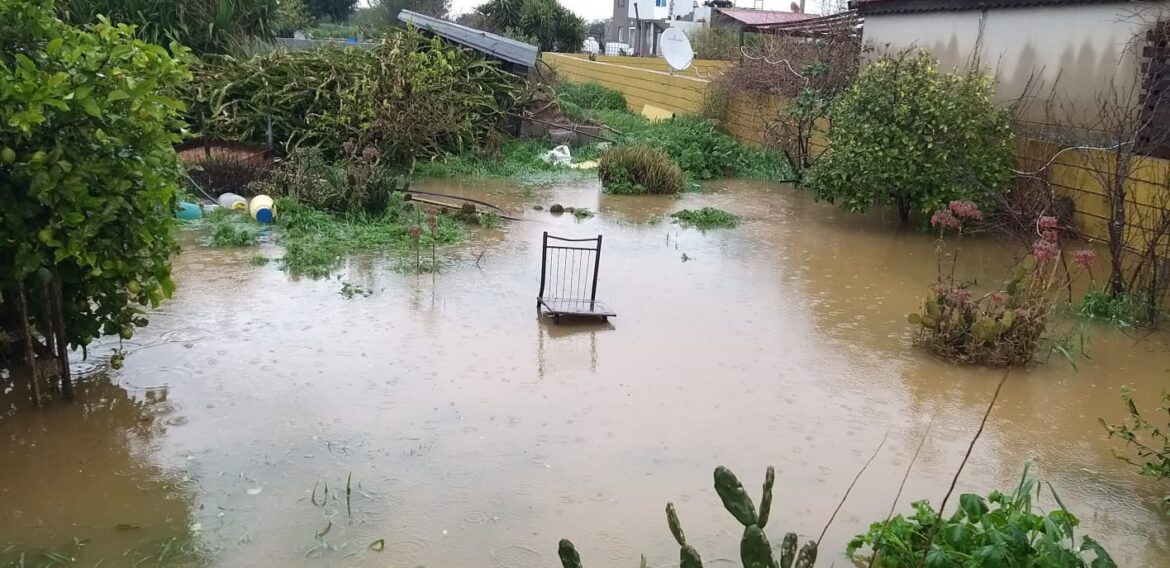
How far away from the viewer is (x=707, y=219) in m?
11.0

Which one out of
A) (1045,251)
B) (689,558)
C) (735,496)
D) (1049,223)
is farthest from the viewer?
(1049,223)

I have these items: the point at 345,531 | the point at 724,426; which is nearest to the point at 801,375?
the point at 724,426

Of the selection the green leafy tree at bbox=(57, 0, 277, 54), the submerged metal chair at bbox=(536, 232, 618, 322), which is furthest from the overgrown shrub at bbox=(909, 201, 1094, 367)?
the green leafy tree at bbox=(57, 0, 277, 54)

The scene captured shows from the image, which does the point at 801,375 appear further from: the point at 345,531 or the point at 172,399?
the point at 172,399

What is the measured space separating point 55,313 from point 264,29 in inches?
513

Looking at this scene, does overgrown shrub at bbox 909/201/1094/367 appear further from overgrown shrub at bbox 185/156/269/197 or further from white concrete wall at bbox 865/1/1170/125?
overgrown shrub at bbox 185/156/269/197

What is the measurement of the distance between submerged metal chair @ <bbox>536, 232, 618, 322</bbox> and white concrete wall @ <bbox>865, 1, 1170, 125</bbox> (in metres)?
5.79

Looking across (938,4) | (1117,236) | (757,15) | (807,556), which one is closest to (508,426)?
(807,556)

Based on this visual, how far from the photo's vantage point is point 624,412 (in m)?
5.38

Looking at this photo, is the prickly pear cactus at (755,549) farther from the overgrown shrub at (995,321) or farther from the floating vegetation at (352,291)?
the floating vegetation at (352,291)

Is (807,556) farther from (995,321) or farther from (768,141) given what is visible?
(768,141)

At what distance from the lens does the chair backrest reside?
7250mm

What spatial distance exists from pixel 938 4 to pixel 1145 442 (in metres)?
8.64

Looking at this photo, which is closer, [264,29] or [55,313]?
[55,313]
